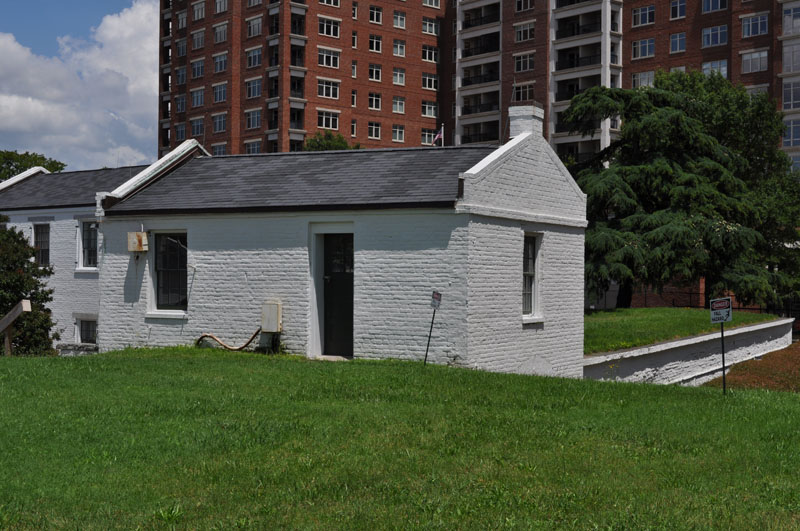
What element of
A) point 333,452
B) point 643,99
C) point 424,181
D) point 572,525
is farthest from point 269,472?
point 643,99

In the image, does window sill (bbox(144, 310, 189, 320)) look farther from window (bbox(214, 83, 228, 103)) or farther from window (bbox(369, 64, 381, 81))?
window (bbox(369, 64, 381, 81))

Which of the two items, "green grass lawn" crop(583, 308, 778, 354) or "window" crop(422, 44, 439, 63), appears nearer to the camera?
"green grass lawn" crop(583, 308, 778, 354)

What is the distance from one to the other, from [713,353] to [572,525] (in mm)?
24986

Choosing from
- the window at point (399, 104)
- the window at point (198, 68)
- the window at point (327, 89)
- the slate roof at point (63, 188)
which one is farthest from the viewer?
the window at point (399, 104)

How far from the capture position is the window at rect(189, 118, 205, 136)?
83.4 meters

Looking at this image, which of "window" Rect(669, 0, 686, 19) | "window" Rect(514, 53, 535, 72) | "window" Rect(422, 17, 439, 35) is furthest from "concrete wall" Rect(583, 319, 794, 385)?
"window" Rect(422, 17, 439, 35)

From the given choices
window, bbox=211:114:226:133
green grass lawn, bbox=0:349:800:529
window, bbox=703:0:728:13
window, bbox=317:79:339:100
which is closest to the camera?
green grass lawn, bbox=0:349:800:529

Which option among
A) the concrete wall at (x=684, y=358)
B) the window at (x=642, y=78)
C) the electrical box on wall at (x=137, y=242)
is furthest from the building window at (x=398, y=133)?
the electrical box on wall at (x=137, y=242)

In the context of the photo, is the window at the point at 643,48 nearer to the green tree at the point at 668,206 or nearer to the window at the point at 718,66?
the window at the point at 718,66

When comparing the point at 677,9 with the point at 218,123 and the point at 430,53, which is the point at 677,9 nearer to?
the point at 430,53

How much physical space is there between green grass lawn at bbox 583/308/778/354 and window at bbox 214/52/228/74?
178 feet

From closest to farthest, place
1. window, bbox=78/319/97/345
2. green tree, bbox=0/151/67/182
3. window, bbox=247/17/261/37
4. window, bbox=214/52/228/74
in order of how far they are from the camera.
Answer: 1. window, bbox=78/319/97/345
2. green tree, bbox=0/151/67/182
3. window, bbox=247/17/261/37
4. window, bbox=214/52/228/74

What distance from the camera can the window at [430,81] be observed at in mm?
89625

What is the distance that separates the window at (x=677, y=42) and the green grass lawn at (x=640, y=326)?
41.1 metres
